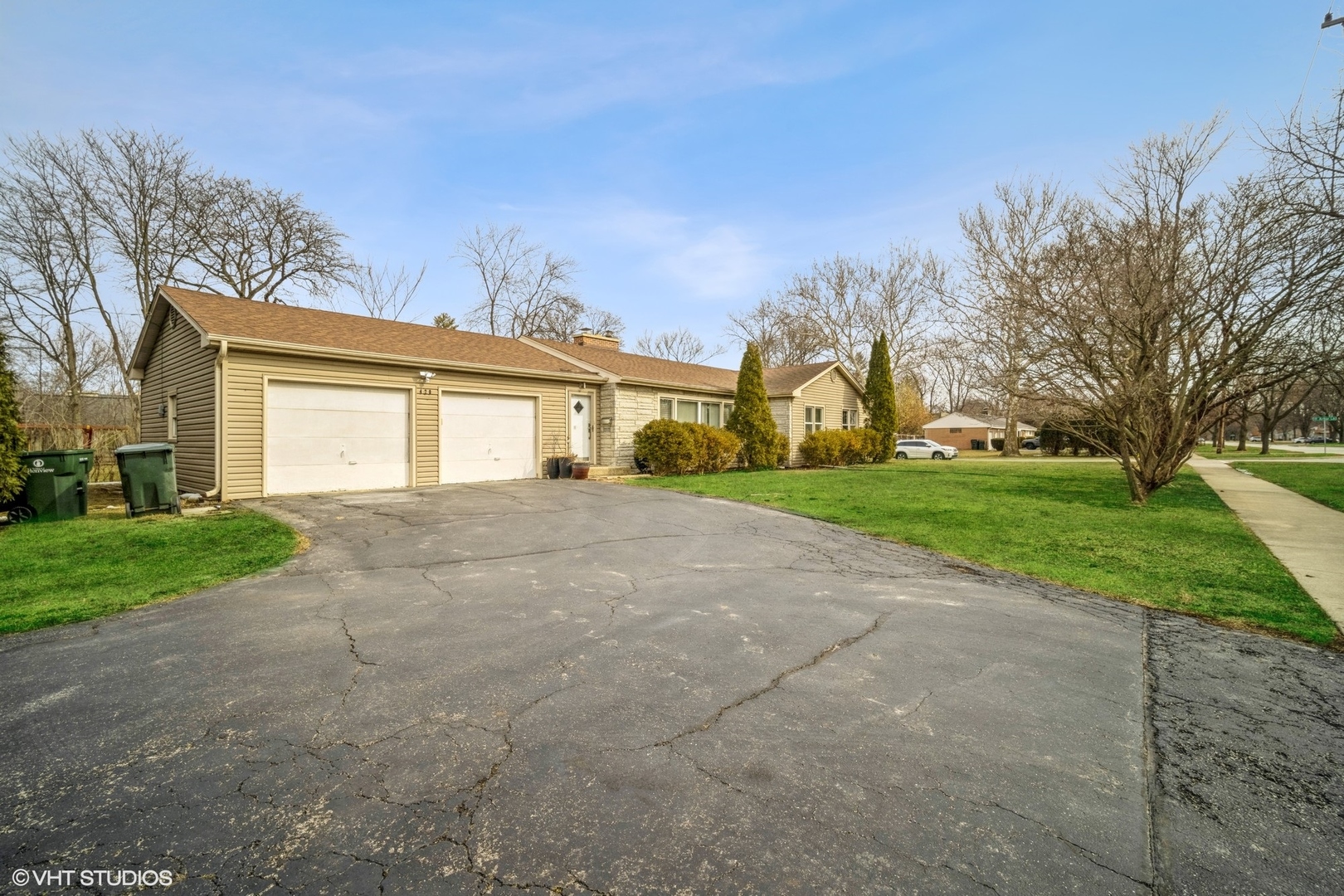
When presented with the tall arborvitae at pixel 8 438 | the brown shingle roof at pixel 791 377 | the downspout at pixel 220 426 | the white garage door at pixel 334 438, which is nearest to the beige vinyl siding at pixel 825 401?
the brown shingle roof at pixel 791 377

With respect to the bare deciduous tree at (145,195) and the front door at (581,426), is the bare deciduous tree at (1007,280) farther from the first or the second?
the bare deciduous tree at (145,195)

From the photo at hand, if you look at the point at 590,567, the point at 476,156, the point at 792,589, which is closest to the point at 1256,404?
the point at 792,589

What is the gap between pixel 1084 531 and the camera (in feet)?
28.8

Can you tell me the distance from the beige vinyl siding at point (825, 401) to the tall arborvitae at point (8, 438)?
19383 mm

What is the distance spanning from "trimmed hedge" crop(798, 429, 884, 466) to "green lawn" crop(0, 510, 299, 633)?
58.1ft

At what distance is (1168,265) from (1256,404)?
6.90 meters

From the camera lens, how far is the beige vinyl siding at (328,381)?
10562 mm

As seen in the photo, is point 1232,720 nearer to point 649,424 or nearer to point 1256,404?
point 649,424

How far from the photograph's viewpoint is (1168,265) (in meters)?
10.5

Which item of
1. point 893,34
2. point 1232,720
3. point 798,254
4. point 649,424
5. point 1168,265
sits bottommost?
point 1232,720

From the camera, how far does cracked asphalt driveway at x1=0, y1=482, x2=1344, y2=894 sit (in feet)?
6.22

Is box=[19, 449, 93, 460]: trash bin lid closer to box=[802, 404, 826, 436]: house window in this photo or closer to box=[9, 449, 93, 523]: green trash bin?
box=[9, 449, 93, 523]: green trash bin

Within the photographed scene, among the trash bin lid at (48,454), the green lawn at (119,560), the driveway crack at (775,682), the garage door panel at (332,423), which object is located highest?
the garage door panel at (332,423)

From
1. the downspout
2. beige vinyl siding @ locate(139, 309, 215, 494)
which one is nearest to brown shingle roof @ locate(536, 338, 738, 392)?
the downspout
